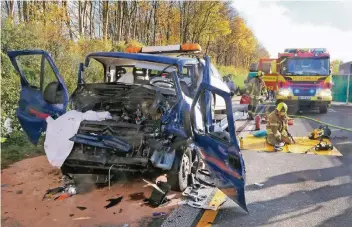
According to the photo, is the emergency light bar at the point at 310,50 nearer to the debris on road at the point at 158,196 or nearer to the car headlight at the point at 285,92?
the car headlight at the point at 285,92

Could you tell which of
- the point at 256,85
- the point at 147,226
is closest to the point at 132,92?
the point at 147,226

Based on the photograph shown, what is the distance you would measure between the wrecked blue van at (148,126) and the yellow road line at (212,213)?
0.31 meters

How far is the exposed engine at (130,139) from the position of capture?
4086 millimetres

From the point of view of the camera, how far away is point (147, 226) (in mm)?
3443

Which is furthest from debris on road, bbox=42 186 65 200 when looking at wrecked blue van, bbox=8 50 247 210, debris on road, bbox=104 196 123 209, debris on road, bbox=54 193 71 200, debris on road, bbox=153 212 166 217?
debris on road, bbox=153 212 166 217

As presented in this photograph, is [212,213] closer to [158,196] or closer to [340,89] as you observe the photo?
[158,196]

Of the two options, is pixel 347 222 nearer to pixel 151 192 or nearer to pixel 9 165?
pixel 151 192

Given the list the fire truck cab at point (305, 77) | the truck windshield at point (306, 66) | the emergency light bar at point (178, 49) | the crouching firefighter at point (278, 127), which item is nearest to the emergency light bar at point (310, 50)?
the fire truck cab at point (305, 77)

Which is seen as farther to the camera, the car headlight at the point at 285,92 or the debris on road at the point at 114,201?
the car headlight at the point at 285,92

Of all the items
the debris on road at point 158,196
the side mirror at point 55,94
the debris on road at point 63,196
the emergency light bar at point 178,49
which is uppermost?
the emergency light bar at point 178,49

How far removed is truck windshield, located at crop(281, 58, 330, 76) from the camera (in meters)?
13.5

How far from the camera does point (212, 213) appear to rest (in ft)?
12.6

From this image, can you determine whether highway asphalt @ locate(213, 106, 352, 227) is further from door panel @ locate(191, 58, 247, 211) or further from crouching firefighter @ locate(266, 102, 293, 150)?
crouching firefighter @ locate(266, 102, 293, 150)

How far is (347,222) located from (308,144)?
4530 millimetres
